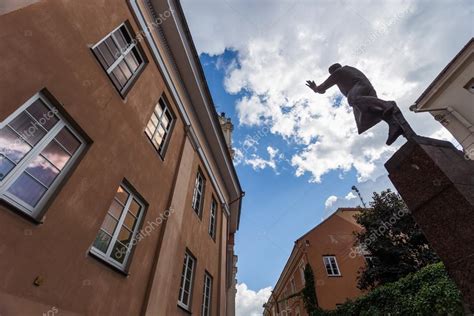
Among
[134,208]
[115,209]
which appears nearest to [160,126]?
[134,208]

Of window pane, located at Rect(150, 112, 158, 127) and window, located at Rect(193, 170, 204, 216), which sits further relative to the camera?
window, located at Rect(193, 170, 204, 216)

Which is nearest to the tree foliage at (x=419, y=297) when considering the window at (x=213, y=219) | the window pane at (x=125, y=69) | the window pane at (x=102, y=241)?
the window at (x=213, y=219)

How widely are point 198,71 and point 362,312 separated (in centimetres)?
1407

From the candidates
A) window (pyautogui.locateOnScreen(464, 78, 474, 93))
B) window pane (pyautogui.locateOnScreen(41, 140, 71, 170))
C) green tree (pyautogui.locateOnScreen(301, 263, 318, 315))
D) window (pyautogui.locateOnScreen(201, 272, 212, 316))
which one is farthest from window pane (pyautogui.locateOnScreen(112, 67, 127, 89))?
green tree (pyautogui.locateOnScreen(301, 263, 318, 315))

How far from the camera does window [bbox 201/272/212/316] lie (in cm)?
939

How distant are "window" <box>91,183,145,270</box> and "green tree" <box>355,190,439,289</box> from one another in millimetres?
15866

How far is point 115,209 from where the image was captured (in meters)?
5.17

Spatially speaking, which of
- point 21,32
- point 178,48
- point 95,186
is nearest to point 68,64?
point 21,32

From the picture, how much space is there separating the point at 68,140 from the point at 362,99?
571 centimetres

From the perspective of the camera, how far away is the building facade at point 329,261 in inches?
757

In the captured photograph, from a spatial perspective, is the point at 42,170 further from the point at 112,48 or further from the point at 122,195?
the point at 112,48

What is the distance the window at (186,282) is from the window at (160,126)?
390 centimetres

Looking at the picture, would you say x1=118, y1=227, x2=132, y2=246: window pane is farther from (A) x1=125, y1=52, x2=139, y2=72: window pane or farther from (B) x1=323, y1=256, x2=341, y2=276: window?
(B) x1=323, y1=256, x2=341, y2=276: window

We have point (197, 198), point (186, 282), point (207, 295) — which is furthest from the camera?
point (197, 198)
